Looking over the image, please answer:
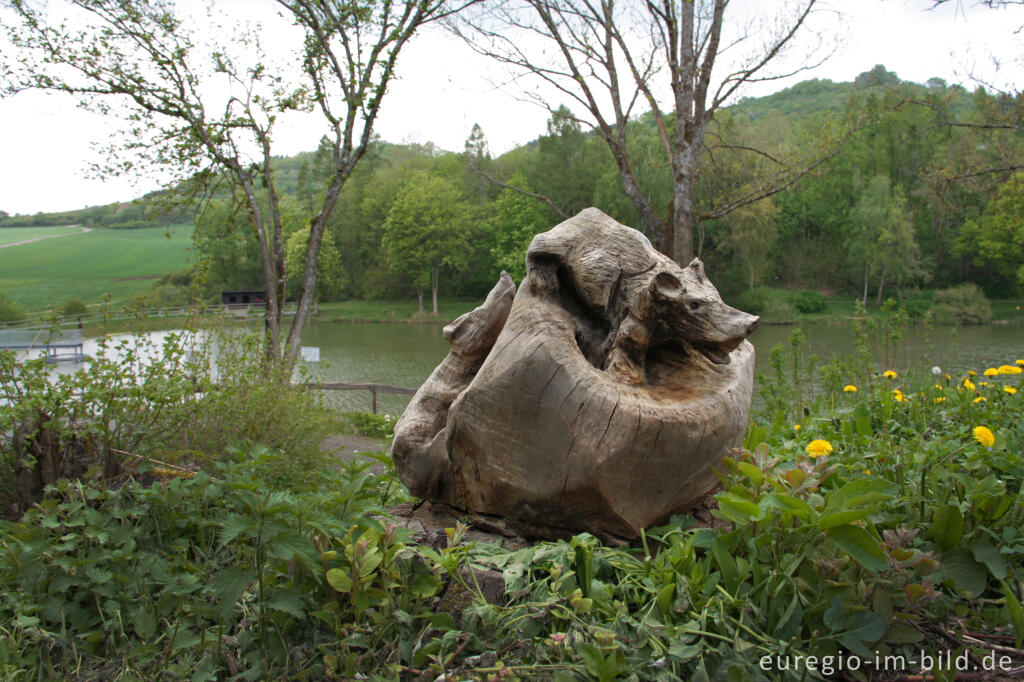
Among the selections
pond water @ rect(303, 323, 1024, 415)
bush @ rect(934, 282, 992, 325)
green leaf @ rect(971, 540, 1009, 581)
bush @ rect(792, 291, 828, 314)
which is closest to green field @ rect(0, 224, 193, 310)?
pond water @ rect(303, 323, 1024, 415)

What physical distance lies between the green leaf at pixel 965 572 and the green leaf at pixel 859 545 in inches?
29.3

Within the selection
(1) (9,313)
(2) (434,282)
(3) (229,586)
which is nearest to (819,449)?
(3) (229,586)

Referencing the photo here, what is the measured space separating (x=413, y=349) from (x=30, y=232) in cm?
5110

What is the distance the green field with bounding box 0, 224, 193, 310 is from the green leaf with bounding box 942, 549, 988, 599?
36.7 m

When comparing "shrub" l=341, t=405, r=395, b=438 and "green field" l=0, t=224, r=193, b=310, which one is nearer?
"shrub" l=341, t=405, r=395, b=438

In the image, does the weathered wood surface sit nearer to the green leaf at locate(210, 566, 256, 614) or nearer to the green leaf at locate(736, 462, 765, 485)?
the green leaf at locate(736, 462, 765, 485)

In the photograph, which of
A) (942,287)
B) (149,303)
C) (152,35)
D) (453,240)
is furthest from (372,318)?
(942,287)

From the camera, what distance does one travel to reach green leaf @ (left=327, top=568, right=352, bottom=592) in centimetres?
238

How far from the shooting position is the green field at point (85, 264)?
37375 mm

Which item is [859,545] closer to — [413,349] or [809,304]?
[413,349]

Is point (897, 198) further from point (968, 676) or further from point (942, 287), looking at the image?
point (968, 676)

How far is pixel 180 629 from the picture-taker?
8.43ft

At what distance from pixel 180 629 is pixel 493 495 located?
153cm

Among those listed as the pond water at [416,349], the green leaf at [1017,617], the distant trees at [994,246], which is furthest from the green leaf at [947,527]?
the distant trees at [994,246]
